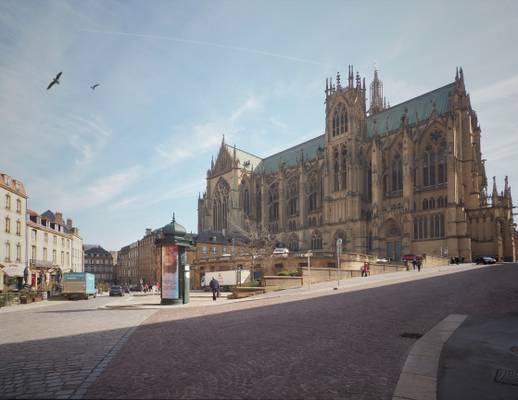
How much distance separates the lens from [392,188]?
6384 cm

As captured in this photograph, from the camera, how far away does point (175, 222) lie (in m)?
24.0

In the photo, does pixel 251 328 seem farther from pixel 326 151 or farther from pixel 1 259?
pixel 326 151

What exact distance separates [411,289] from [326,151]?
55.4 metres

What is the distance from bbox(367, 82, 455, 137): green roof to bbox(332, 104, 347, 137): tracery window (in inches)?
190

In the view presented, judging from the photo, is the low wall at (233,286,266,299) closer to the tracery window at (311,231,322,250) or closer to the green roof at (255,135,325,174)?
the tracery window at (311,231,322,250)

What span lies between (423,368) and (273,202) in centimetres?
8051

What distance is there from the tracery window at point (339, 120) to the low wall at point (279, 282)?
45895 mm

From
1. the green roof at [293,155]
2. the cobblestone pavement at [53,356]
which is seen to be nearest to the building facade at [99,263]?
the green roof at [293,155]

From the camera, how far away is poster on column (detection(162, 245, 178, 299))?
22891 millimetres

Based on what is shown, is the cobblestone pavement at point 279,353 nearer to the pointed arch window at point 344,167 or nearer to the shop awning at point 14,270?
the shop awning at point 14,270

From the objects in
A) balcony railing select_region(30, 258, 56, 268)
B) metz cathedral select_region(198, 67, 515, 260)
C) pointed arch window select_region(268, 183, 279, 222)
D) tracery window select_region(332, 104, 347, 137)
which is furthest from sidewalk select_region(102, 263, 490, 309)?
pointed arch window select_region(268, 183, 279, 222)

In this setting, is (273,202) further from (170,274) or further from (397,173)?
(170,274)

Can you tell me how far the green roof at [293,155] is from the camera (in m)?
87.0

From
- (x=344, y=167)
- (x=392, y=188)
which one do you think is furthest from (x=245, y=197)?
(x=392, y=188)
